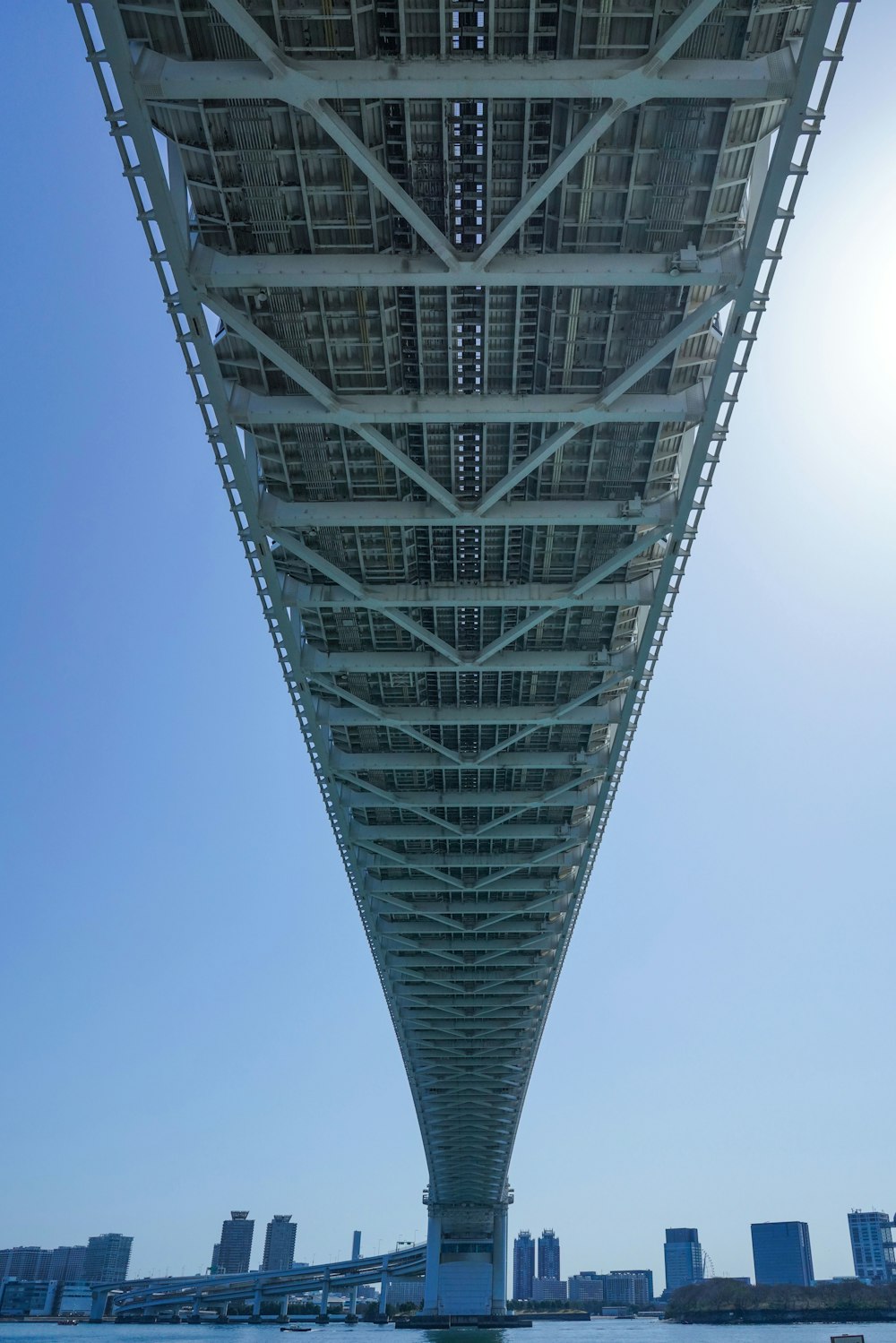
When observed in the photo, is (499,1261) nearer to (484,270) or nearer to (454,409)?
(454,409)

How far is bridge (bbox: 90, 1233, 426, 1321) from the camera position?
7219 inches

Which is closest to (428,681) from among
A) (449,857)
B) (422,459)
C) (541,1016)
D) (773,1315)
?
(422,459)

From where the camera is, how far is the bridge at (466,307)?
49.9ft

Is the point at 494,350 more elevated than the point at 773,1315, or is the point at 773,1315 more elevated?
the point at 494,350

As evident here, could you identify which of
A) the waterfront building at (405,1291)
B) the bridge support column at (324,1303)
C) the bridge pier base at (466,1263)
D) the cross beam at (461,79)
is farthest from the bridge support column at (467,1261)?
the cross beam at (461,79)

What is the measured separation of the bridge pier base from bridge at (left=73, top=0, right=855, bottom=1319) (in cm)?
9357

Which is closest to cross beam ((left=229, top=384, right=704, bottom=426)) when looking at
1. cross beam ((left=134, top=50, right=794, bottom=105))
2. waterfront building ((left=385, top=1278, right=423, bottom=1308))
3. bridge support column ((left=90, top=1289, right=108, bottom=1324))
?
cross beam ((left=134, top=50, right=794, bottom=105))

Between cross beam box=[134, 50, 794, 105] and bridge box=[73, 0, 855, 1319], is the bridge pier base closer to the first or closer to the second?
bridge box=[73, 0, 855, 1319]

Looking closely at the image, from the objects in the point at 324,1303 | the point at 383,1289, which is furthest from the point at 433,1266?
the point at 324,1303

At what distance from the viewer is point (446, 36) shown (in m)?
15.5

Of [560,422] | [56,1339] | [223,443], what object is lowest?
[56,1339]

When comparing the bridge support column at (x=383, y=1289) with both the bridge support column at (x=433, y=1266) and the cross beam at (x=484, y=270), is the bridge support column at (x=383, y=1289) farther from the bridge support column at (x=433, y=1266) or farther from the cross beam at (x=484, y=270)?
the cross beam at (x=484, y=270)

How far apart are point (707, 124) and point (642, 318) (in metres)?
3.95

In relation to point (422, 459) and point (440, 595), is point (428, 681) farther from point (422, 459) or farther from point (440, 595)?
point (422, 459)
